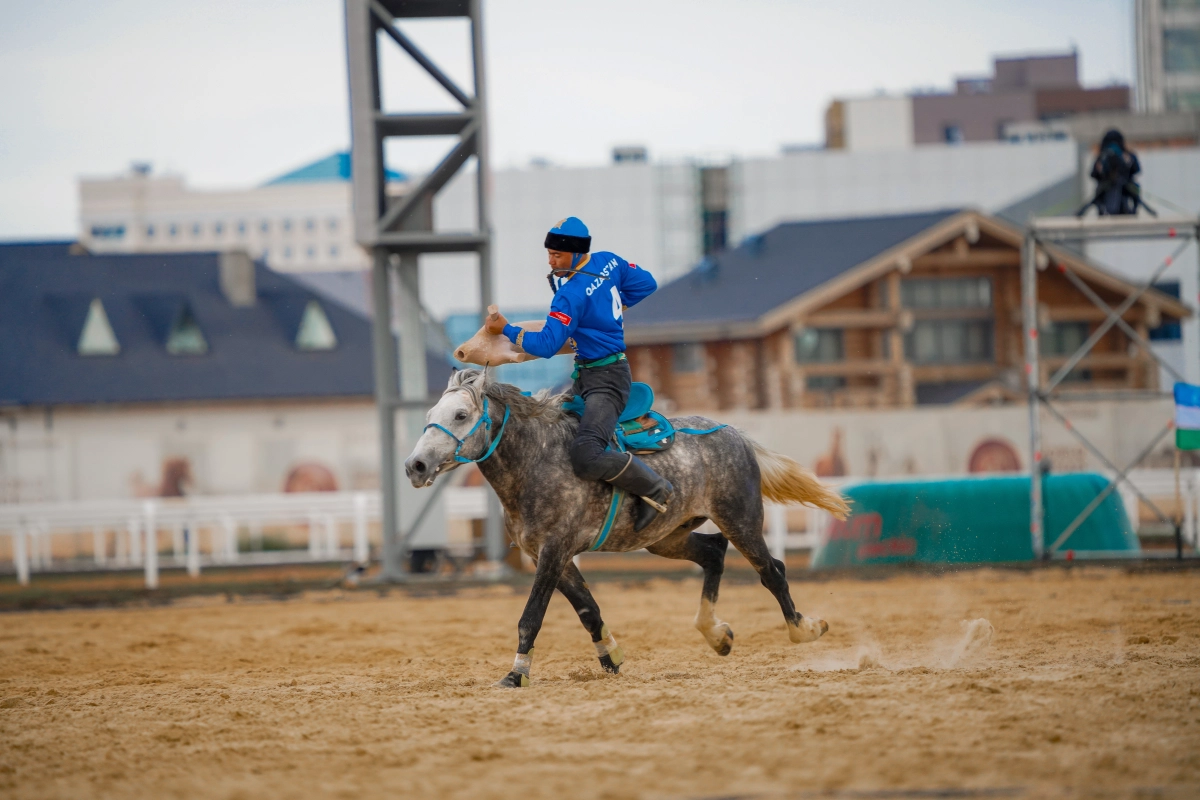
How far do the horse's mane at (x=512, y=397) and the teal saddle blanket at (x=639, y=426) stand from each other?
12 cm

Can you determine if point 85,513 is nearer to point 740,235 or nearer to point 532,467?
point 532,467

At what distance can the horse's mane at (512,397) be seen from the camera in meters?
7.04

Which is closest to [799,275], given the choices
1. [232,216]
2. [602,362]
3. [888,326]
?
[888,326]

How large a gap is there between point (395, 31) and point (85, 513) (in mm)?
10194

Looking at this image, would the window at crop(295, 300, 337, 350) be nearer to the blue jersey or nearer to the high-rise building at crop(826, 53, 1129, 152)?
the blue jersey

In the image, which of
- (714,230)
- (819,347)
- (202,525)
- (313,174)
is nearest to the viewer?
(202,525)

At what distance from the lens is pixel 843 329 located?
3250cm

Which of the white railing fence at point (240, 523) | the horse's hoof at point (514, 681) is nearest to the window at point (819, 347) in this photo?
the white railing fence at point (240, 523)

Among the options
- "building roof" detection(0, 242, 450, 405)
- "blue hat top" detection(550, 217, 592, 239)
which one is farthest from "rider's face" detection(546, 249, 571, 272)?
"building roof" detection(0, 242, 450, 405)

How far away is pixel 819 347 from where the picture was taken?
107 feet

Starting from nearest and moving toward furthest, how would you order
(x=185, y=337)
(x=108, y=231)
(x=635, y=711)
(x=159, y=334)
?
(x=635, y=711), (x=185, y=337), (x=159, y=334), (x=108, y=231)

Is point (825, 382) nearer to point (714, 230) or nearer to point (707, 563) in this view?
point (707, 563)

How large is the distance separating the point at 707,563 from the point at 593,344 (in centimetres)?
183

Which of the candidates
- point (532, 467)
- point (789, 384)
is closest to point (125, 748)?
point (532, 467)
